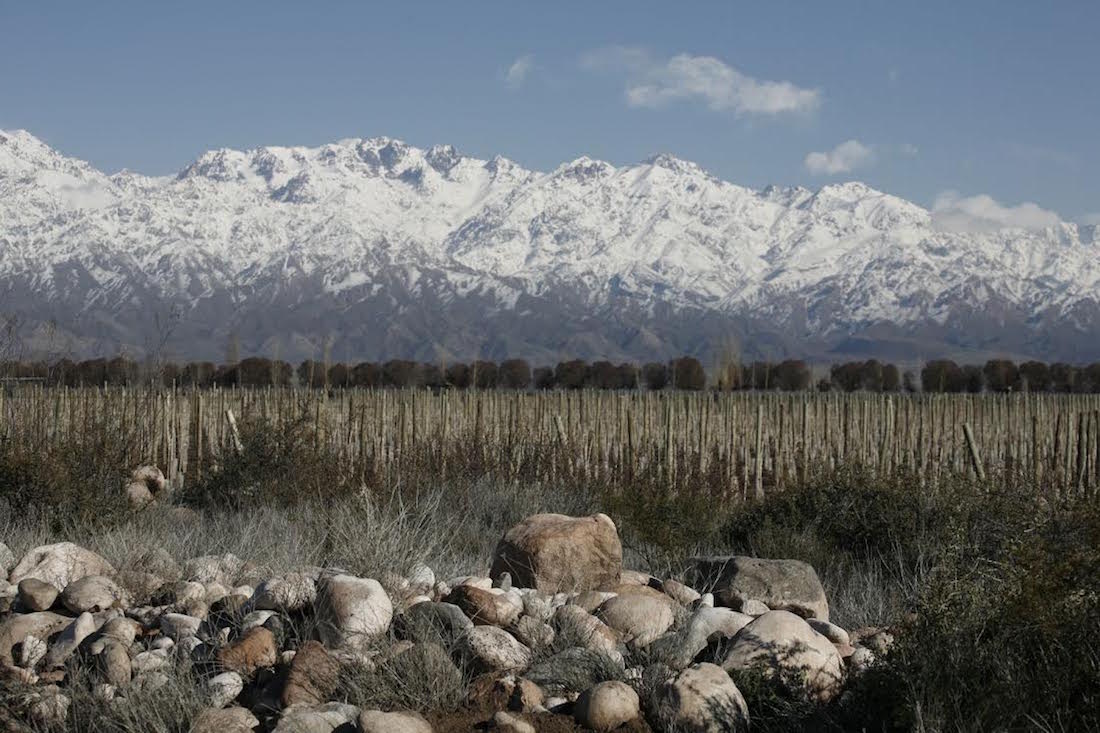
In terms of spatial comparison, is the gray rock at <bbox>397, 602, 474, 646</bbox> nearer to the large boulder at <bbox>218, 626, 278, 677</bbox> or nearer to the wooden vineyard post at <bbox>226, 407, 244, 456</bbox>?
the large boulder at <bbox>218, 626, 278, 677</bbox>

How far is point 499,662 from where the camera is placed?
530 centimetres

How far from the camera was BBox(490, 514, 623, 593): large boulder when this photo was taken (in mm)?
6742

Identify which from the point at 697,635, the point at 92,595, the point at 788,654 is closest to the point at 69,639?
the point at 92,595

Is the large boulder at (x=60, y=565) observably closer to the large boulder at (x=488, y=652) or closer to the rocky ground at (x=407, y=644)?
the rocky ground at (x=407, y=644)

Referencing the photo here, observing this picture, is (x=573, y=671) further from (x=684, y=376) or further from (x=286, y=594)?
(x=684, y=376)

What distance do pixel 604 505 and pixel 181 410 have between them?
6899mm

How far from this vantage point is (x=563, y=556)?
6766 millimetres

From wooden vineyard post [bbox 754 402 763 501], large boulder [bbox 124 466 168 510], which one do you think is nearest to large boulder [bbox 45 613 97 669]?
large boulder [bbox 124 466 168 510]

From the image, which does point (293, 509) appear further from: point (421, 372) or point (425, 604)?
point (421, 372)

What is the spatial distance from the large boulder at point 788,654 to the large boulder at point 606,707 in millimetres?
568

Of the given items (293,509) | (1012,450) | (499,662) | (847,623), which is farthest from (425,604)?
(1012,450)

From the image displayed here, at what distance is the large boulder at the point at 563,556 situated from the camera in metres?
6.74

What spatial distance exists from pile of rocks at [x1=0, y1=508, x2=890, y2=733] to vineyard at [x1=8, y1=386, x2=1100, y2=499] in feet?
19.4

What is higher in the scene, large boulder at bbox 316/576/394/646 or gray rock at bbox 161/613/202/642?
large boulder at bbox 316/576/394/646
